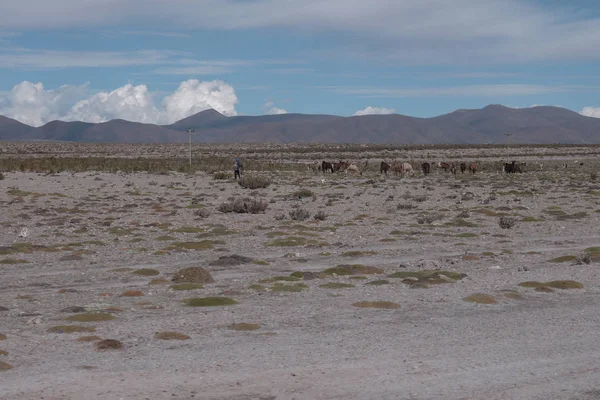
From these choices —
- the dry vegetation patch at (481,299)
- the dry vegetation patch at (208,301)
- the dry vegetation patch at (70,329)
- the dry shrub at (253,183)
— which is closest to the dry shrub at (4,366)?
the dry vegetation patch at (70,329)

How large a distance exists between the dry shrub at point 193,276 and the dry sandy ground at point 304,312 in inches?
12.7

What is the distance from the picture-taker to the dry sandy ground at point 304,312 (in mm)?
7258

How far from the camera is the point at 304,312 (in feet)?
34.7

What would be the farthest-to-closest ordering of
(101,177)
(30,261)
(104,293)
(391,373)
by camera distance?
(101,177) → (30,261) → (104,293) → (391,373)

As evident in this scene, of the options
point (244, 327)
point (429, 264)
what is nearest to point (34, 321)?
point (244, 327)

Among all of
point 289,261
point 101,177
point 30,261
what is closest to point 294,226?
point 289,261

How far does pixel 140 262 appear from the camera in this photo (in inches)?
614

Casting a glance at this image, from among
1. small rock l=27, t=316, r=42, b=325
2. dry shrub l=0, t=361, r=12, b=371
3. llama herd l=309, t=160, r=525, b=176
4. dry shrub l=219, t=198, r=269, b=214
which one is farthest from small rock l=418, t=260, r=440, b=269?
llama herd l=309, t=160, r=525, b=176

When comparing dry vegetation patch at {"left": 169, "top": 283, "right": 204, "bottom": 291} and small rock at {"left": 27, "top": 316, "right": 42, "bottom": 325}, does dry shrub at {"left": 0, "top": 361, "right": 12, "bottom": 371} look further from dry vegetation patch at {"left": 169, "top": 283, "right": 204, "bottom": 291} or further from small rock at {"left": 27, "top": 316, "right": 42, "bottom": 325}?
dry vegetation patch at {"left": 169, "top": 283, "right": 204, "bottom": 291}

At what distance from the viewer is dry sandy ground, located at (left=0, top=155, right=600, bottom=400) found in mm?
7258

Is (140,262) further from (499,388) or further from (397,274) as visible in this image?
(499,388)

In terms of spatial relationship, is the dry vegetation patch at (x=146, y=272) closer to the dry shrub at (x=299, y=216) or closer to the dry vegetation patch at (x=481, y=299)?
the dry vegetation patch at (x=481, y=299)

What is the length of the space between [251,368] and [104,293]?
493cm

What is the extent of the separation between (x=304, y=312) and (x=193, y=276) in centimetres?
308
